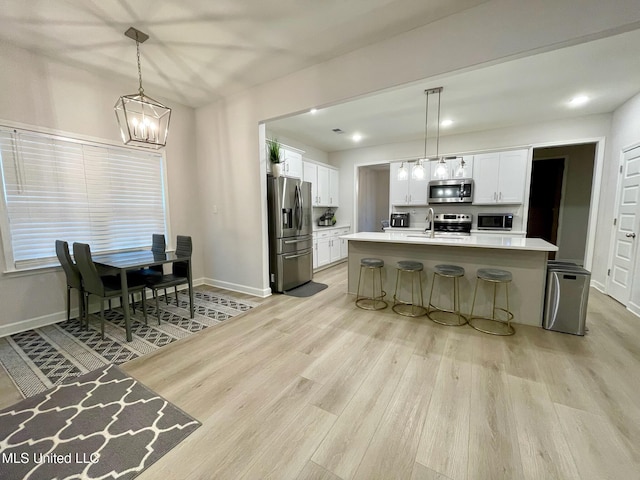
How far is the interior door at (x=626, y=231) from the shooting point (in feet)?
10.9

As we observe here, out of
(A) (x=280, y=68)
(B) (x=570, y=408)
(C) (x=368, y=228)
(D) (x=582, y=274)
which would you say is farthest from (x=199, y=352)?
(C) (x=368, y=228)

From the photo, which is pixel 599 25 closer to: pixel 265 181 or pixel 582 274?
pixel 582 274

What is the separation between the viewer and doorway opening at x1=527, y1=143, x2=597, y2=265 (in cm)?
555

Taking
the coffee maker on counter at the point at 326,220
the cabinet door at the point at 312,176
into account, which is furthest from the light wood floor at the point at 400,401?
the coffee maker on counter at the point at 326,220

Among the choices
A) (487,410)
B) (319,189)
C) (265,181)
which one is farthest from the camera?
(319,189)

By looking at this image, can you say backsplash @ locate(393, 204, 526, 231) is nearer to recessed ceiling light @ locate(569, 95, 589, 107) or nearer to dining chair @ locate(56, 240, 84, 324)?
recessed ceiling light @ locate(569, 95, 589, 107)

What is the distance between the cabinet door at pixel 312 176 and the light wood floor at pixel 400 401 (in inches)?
134

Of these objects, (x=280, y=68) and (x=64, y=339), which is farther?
(x=280, y=68)

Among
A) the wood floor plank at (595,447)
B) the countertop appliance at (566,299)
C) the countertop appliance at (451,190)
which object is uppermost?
the countertop appliance at (451,190)

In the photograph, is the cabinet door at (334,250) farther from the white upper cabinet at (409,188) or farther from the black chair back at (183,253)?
the black chair back at (183,253)

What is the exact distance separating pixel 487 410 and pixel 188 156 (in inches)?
192

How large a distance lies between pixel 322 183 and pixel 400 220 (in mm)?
Answer: 1995

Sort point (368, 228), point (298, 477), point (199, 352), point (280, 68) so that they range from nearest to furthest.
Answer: point (298, 477) < point (199, 352) < point (280, 68) < point (368, 228)

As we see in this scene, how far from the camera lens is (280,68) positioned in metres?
3.12
